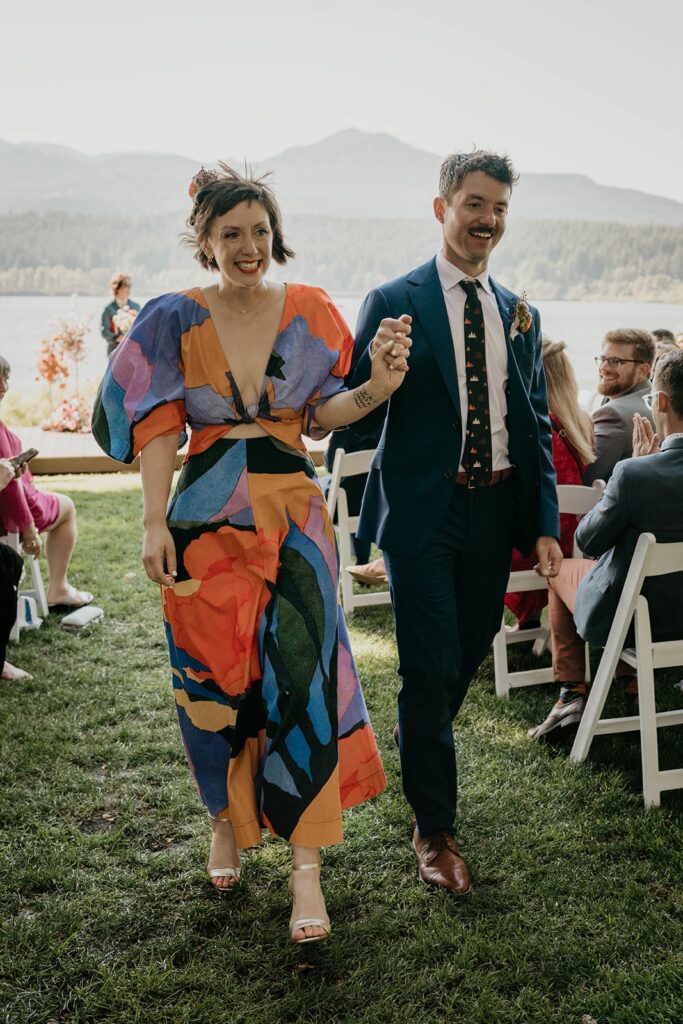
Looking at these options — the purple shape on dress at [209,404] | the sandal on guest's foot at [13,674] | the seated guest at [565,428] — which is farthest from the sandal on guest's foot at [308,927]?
the sandal on guest's foot at [13,674]

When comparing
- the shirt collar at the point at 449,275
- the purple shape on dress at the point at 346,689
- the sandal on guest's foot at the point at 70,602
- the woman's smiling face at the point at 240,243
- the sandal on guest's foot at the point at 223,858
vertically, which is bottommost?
the sandal on guest's foot at the point at 223,858

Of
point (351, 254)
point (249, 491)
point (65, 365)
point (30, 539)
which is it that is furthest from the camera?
point (351, 254)

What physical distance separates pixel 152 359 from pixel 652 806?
2.17 m

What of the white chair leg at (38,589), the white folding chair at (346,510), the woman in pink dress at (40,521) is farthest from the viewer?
the white chair leg at (38,589)

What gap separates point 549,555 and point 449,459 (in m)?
0.46

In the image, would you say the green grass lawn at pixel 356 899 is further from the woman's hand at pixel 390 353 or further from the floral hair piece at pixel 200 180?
the floral hair piece at pixel 200 180

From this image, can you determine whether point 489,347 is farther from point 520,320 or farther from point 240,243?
point 240,243

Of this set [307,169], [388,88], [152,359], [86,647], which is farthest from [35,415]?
[307,169]

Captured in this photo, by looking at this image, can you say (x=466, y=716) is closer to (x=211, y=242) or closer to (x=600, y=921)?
(x=600, y=921)

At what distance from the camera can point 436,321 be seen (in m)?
2.71

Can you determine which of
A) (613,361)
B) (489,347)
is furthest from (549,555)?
(613,361)

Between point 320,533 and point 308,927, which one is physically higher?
point 320,533

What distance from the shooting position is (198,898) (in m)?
2.72

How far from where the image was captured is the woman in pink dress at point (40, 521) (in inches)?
189
